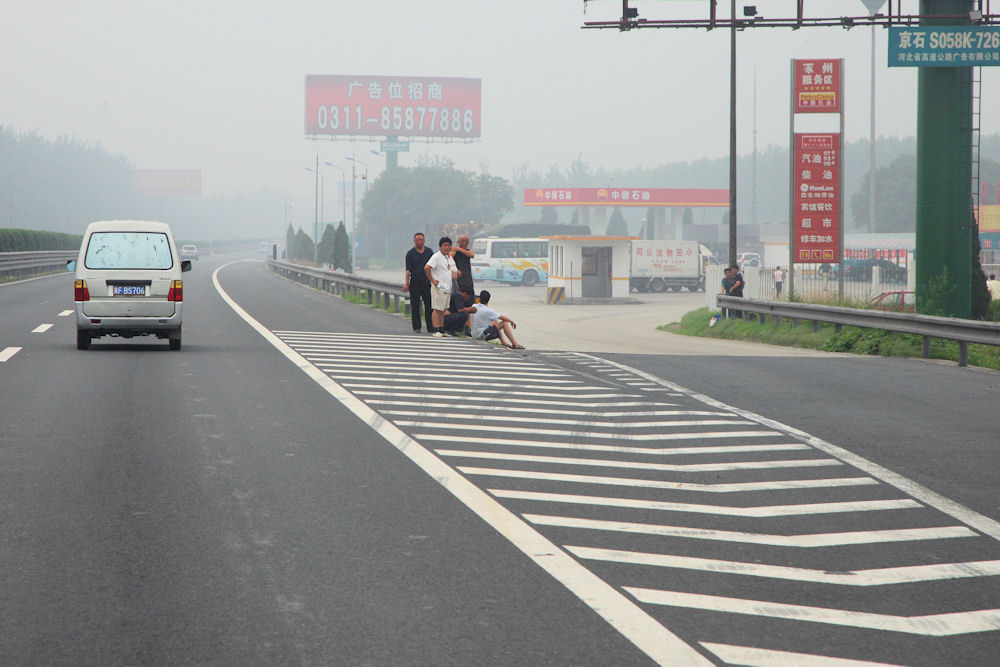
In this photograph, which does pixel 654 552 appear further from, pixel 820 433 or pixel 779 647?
pixel 820 433

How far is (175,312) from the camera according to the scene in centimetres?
1595

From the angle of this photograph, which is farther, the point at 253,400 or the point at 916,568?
the point at 253,400

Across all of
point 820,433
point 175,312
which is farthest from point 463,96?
point 820,433

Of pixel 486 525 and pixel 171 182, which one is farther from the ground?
pixel 171 182

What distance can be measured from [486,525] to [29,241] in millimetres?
53446

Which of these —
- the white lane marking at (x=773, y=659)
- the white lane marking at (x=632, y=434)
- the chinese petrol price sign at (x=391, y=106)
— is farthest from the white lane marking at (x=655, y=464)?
the chinese petrol price sign at (x=391, y=106)

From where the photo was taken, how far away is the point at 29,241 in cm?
5478

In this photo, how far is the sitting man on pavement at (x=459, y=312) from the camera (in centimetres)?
1950

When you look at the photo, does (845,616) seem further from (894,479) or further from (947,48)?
(947,48)

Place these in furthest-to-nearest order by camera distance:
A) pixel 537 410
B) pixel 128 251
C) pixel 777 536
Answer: pixel 128 251, pixel 537 410, pixel 777 536

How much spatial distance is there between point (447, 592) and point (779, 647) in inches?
55.6

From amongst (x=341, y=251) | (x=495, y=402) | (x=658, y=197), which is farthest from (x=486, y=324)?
(x=658, y=197)

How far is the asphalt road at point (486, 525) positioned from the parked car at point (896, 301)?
32.4 feet

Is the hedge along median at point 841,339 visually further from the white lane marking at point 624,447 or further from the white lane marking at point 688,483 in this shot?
the white lane marking at point 688,483
